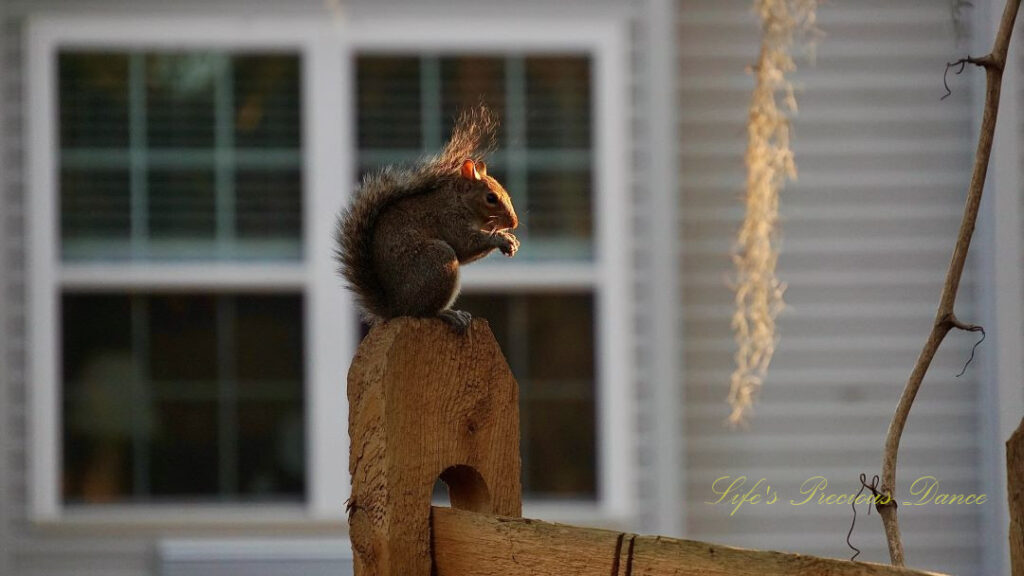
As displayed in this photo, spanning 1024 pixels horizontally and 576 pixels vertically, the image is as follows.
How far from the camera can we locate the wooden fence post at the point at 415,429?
0.80 meters

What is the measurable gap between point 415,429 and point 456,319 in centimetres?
9

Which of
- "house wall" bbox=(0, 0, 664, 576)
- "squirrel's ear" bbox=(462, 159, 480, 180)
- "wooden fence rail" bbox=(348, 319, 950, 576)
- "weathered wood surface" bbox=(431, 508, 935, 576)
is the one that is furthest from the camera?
"house wall" bbox=(0, 0, 664, 576)

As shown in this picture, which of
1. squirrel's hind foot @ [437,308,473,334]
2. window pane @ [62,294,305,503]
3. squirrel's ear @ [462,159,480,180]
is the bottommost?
window pane @ [62,294,305,503]

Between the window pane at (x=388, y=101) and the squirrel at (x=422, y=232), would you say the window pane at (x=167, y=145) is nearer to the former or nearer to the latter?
the window pane at (x=388, y=101)

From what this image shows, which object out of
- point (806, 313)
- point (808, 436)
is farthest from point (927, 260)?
point (808, 436)

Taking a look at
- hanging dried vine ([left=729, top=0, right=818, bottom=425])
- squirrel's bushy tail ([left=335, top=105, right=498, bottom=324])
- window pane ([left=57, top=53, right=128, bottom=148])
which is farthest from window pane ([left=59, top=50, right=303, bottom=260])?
squirrel's bushy tail ([left=335, top=105, right=498, bottom=324])

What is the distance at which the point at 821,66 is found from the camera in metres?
3.17

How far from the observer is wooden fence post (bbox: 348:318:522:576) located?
31.4 inches

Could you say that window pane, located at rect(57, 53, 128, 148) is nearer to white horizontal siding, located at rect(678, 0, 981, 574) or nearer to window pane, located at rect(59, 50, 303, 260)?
window pane, located at rect(59, 50, 303, 260)

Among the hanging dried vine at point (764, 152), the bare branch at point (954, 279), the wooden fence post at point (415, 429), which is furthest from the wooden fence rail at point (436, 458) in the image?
the hanging dried vine at point (764, 152)

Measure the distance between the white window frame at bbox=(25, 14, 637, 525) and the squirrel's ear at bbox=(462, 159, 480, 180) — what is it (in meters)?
2.26

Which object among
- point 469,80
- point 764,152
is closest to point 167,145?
point 469,80

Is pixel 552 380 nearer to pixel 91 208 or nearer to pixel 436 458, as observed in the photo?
pixel 91 208

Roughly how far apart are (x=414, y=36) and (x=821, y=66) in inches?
44.7
